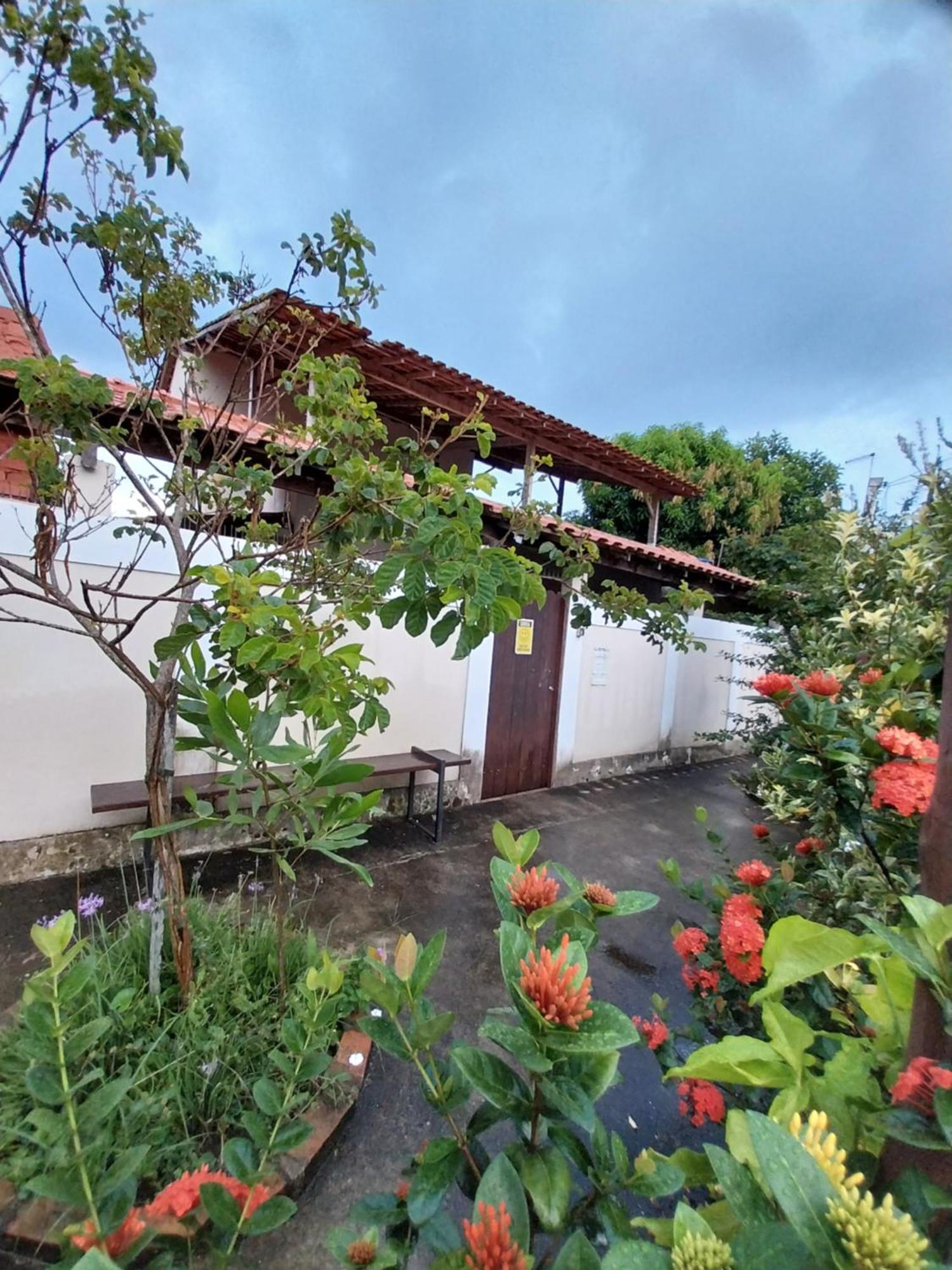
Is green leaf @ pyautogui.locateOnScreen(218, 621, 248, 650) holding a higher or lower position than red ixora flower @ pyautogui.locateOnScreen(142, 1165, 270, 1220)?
higher

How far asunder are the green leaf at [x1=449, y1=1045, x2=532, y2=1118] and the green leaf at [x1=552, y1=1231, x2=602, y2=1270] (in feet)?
0.57

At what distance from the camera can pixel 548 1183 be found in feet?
2.32

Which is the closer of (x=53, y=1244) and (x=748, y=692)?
(x=53, y=1244)

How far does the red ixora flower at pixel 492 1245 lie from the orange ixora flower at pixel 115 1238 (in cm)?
50

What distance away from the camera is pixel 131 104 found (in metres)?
1.58

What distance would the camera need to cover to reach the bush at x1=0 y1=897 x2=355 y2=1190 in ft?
4.78

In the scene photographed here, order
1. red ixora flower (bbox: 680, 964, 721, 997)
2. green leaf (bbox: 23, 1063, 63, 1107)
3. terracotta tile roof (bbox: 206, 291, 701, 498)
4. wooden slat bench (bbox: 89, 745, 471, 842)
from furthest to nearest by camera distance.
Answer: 1. terracotta tile roof (bbox: 206, 291, 701, 498)
2. wooden slat bench (bbox: 89, 745, 471, 842)
3. red ixora flower (bbox: 680, 964, 721, 997)
4. green leaf (bbox: 23, 1063, 63, 1107)

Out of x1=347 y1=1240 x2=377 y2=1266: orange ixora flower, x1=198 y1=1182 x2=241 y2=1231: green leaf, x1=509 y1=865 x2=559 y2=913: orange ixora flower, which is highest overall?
x1=509 y1=865 x2=559 y2=913: orange ixora flower

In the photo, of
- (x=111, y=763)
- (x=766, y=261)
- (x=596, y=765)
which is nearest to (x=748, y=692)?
(x=596, y=765)

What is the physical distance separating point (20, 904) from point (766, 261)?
7547 mm

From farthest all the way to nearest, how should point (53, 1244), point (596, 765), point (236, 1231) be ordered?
point (596, 765), point (53, 1244), point (236, 1231)

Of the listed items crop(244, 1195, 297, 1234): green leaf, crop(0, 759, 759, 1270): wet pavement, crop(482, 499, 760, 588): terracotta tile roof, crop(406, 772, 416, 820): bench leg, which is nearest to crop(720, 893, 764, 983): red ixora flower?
crop(244, 1195, 297, 1234): green leaf

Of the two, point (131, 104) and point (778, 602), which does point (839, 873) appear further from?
point (778, 602)

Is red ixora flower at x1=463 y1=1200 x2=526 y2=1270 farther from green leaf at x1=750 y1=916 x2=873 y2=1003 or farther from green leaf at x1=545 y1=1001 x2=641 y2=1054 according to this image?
green leaf at x1=750 y1=916 x2=873 y2=1003
